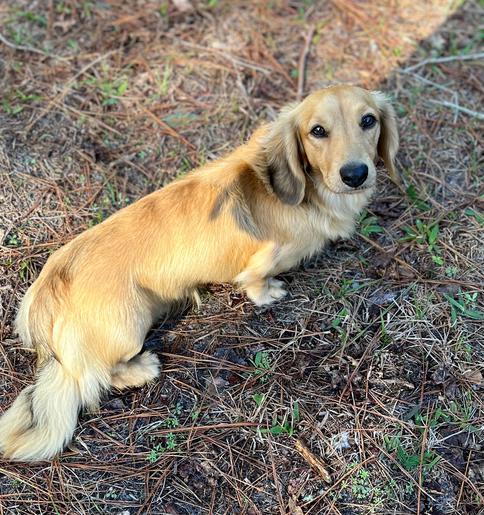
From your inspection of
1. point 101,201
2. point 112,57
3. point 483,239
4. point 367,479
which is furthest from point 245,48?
point 367,479

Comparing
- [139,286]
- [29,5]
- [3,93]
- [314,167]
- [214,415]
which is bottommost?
[214,415]

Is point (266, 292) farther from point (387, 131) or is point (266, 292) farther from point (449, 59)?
point (449, 59)

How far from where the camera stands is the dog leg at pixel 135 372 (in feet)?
10.7

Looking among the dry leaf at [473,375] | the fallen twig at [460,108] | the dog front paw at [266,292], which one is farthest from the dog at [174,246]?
the fallen twig at [460,108]

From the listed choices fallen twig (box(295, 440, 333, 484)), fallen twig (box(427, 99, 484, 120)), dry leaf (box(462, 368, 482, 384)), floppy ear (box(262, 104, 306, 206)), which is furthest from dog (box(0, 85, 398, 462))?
fallen twig (box(427, 99, 484, 120))

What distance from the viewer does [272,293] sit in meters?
3.63

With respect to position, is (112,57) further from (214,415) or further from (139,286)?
(214,415)

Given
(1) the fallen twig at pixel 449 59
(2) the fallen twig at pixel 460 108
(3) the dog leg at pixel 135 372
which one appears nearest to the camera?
(3) the dog leg at pixel 135 372

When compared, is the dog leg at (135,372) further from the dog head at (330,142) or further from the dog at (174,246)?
the dog head at (330,142)

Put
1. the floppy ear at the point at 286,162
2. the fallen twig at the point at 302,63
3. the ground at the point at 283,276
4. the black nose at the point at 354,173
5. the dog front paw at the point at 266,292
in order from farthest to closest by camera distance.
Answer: the fallen twig at the point at 302,63 < the dog front paw at the point at 266,292 < the floppy ear at the point at 286,162 < the ground at the point at 283,276 < the black nose at the point at 354,173

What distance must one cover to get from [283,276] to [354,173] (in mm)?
1131

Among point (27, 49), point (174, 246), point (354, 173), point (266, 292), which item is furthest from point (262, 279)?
point (27, 49)

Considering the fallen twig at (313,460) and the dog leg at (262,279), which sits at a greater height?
the dog leg at (262,279)

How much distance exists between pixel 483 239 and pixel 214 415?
226cm
